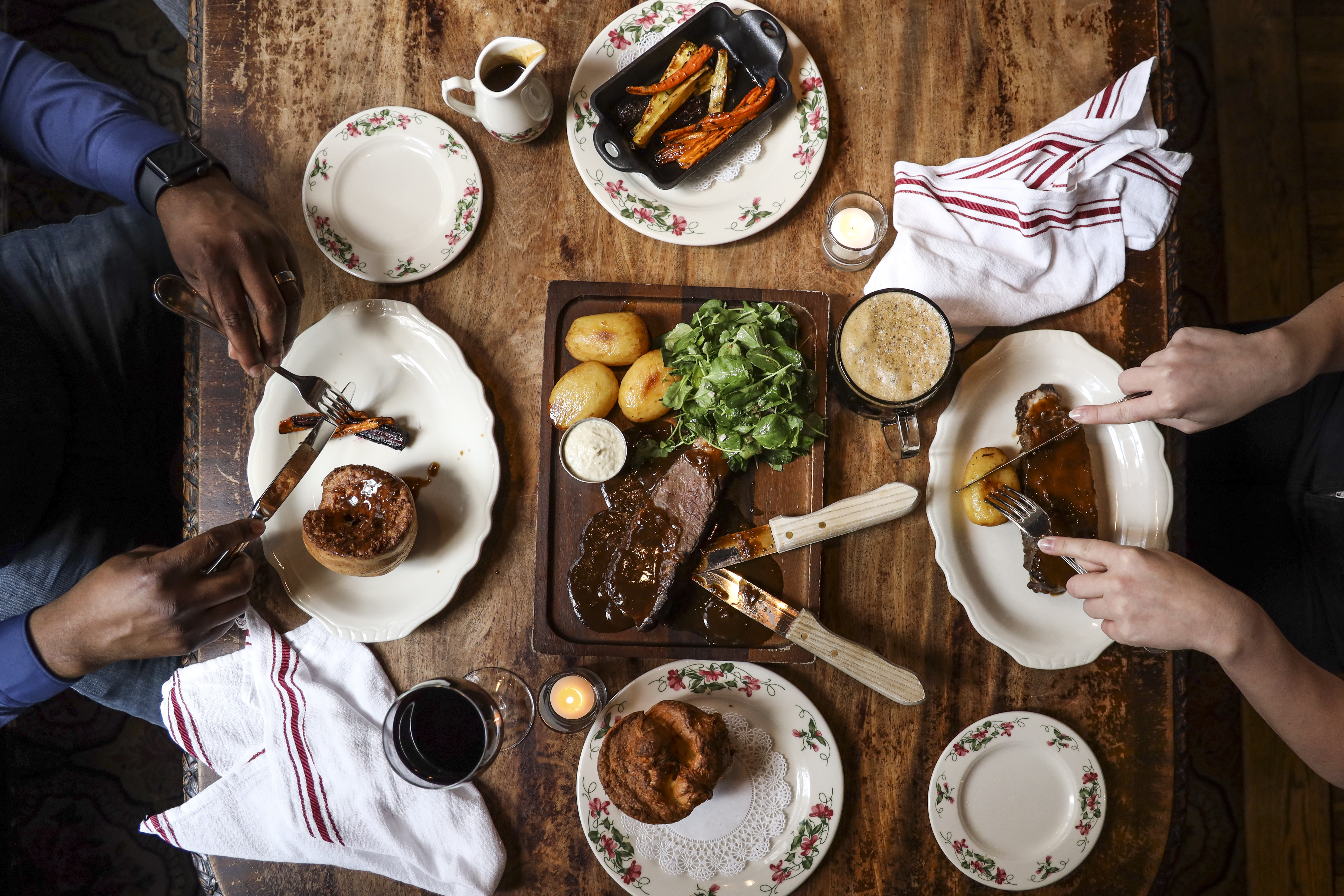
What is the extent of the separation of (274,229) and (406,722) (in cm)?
143

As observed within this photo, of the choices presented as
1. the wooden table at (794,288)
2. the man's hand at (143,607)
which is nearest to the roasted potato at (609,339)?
the wooden table at (794,288)

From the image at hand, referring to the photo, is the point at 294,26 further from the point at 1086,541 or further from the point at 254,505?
the point at 1086,541

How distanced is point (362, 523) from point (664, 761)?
105 cm

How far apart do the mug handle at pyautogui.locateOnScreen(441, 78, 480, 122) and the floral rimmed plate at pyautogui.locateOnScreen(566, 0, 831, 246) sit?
0.29 meters

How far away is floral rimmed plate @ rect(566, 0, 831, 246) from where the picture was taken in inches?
85.6

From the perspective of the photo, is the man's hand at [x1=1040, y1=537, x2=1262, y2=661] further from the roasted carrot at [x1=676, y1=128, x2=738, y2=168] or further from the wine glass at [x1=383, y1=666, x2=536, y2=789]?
the wine glass at [x1=383, y1=666, x2=536, y2=789]

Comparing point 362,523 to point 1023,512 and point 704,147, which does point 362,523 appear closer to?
point 704,147

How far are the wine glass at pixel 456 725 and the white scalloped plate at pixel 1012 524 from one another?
1.31 m

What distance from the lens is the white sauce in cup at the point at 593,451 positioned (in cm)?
206

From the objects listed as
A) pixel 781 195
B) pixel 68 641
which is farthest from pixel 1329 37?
pixel 68 641

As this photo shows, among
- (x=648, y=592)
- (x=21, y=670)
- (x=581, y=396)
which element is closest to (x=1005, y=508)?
(x=648, y=592)

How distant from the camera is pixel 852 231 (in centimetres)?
217

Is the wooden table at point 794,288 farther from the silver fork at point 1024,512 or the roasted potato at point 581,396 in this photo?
the silver fork at point 1024,512

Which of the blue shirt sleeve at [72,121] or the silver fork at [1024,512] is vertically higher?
the blue shirt sleeve at [72,121]
